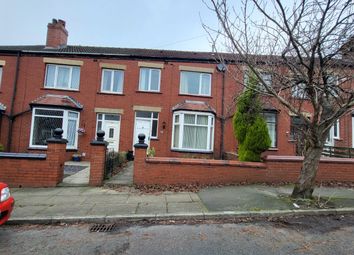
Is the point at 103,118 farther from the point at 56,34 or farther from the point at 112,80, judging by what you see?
the point at 56,34

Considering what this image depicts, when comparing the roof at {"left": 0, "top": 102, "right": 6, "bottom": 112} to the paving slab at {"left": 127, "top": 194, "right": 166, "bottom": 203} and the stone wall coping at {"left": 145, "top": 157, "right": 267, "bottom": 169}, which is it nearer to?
the stone wall coping at {"left": 145, "top": 157, "right": 267, "bottom": 169}

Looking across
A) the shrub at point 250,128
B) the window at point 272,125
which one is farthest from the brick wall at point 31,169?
the window at point 272,125

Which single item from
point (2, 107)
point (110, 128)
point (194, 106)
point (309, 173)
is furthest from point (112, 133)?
point (309, 173)

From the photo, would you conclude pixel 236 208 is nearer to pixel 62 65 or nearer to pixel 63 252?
pixel 63 252

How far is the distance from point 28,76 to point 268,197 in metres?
15.4

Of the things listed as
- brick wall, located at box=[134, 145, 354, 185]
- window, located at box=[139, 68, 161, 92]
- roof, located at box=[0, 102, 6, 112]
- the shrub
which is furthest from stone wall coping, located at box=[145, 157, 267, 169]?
roof, located at box=[0, 102, 6, 112]

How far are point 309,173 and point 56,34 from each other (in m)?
17.2

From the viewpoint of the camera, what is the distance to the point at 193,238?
4.38 m

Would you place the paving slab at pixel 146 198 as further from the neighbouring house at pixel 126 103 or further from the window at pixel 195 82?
the window at pixel 195 82

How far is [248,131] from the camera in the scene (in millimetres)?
9812

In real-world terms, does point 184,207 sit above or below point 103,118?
below

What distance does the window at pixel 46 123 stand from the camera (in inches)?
568

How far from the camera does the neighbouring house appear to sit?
14.7 m

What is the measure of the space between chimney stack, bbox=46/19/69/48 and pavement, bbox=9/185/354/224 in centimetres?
1207
